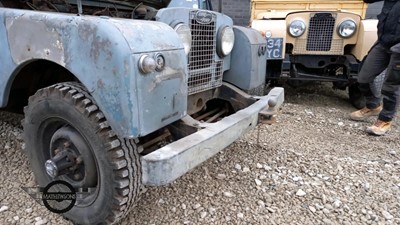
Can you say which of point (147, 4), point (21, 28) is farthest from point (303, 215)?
point (147, 4)

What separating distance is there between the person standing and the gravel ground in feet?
0.82

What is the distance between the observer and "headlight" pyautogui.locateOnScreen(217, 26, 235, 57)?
2.71 metres

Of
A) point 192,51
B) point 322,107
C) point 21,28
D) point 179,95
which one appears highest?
point 21,28

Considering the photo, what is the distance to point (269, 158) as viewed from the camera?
3.20 metres

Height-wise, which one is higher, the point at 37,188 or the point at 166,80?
the point at 166,80

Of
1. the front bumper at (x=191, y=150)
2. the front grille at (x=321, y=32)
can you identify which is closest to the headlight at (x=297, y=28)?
the front grille at (x=321, y=32)

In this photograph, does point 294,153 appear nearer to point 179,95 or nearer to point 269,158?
point 269,158

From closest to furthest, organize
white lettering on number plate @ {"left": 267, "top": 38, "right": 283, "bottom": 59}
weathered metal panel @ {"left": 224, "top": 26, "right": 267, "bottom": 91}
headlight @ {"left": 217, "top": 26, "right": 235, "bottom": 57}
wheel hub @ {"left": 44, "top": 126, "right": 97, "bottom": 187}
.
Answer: wheel hub @ {"left": 44, "top": 126, "right": 97, "bottom": 187}, headlight @ {"left": 217, "top": 26, "right": 235, "bottom": 57}, weathered metal panel @ {"left": 224, "top": 26, "right": 267, "bottom": 91}, white lettering on number plate @ {"left": 267, "top": 38, "right": 283, "bottom": 59}

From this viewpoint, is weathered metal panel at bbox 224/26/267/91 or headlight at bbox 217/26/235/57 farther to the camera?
weathered metal panel at bbox 224/26/267/91

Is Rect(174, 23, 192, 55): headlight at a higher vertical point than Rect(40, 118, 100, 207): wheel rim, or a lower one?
higher

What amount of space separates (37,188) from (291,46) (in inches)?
158

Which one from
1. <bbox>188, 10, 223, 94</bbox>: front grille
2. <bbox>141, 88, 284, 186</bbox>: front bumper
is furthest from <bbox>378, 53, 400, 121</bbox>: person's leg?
<bbox>188, 10, 223, 94</bbox>: front grille

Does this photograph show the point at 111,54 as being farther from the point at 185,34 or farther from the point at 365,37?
the point at 365,37

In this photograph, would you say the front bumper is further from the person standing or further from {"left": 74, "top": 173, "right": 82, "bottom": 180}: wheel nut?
the person standing
